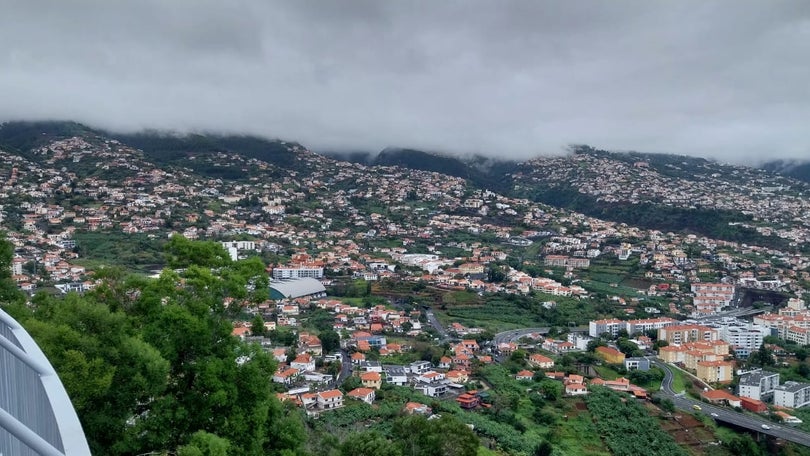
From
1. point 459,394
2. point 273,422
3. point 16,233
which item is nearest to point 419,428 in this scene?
point 273,422

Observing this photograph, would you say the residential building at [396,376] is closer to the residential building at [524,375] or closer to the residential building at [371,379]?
the residential building at [371,379]

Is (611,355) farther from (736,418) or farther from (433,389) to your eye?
(433,389)

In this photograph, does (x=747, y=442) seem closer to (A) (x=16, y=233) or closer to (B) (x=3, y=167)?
(A) (x=16, y=233)

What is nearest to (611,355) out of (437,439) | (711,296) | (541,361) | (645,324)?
(541,361)

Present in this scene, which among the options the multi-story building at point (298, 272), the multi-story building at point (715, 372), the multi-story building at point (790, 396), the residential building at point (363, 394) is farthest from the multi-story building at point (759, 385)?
the multi-story building at point (298, 272)

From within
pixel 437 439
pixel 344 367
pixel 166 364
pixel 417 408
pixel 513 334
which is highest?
pixel 166 364

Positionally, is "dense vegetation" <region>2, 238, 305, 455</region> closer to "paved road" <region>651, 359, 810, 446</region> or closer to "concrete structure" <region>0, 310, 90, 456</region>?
"concrete structure" <region>0, 310, 90, 456</region>
